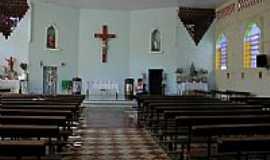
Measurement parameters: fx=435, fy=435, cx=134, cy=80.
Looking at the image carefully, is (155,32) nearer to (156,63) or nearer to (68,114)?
(156,63)

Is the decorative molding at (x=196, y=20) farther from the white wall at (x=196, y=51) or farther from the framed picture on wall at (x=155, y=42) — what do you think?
the framed picture on wall at (x=155, y=42)

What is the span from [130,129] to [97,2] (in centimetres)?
1100

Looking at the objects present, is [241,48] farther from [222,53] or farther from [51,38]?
[51,38]

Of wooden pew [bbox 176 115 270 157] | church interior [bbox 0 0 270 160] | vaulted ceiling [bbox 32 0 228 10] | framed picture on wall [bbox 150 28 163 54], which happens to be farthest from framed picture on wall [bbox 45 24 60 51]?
wooden pew [bbox 176 115 270 157]

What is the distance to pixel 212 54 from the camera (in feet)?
70.7

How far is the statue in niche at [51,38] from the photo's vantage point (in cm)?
2105

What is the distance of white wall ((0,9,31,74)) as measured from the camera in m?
20.0

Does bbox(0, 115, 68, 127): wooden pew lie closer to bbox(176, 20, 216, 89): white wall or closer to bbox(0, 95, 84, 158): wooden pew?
bbox(0, 95, 84, 158): wooden pew

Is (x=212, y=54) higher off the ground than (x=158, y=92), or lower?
higher

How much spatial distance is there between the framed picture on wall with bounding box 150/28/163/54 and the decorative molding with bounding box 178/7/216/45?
1.54 m

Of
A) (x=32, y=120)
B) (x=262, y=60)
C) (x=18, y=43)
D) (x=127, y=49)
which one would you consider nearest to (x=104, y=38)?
(x=127, y=49)

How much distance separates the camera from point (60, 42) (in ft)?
70.2

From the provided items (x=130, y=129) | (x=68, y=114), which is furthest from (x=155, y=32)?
(x=68, y=114)

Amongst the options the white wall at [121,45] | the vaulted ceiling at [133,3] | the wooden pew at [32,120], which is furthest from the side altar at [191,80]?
the wooden pew at [32,120]
